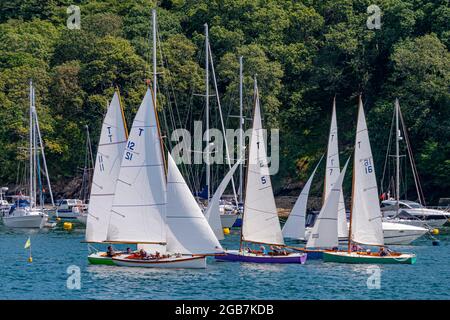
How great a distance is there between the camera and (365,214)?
60438mm

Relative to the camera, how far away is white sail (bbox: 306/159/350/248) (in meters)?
60.2

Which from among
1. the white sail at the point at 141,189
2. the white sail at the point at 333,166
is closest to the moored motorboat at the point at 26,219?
the white sail at the point at 333,166

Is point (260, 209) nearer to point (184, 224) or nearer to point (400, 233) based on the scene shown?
point (184, 224)

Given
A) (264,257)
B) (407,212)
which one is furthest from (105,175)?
(407,212)

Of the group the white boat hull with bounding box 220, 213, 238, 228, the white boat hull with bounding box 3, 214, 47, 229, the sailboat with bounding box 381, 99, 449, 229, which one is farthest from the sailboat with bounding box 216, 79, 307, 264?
the white boat hull with bounding box 3, 214, 47, 229

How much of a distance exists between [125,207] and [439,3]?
55291mm

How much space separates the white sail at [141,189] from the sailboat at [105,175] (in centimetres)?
267

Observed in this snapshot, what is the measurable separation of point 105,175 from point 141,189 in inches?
160

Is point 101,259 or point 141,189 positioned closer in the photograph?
point 141,189

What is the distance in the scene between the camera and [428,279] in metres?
55.7

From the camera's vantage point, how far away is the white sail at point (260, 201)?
193 feet
